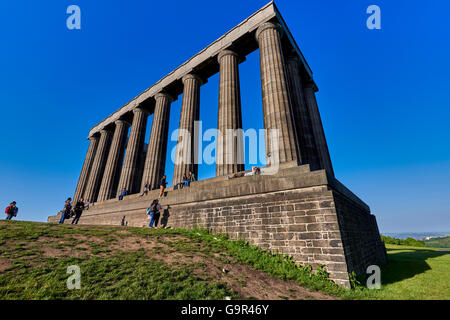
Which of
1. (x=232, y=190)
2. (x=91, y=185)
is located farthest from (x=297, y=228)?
(x=91, y=185)

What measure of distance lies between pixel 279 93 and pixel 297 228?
9810 millimetres

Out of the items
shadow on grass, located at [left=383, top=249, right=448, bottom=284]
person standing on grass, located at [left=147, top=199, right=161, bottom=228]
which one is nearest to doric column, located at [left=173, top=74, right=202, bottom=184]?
person standing on grass, located at [left=147, top=199, right=161, bottom=228]

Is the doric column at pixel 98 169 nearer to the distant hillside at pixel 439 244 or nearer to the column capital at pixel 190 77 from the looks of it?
the column capital at pixel 190 77

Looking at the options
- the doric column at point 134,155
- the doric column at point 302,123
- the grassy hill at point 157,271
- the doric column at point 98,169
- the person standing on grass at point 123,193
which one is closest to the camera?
the grassy hill at point 157,271

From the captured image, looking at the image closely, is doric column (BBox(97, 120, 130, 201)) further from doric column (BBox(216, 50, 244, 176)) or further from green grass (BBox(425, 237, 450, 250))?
green grass (BBox(425, 237, 450, 250))

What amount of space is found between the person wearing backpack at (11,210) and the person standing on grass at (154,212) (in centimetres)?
1015

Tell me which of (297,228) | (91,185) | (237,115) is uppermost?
(237,115)

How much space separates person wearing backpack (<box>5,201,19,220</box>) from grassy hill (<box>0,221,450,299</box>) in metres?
9.18

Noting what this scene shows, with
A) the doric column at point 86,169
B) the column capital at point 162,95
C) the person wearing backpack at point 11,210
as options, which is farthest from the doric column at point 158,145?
the doric column at point 86,169

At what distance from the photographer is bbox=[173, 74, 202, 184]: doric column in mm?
17578

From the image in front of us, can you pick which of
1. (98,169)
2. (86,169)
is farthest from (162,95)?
(86,169)

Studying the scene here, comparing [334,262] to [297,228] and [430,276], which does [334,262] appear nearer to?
[297,228]

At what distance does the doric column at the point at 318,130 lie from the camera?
18520 mm

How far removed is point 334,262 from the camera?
6543 mm
